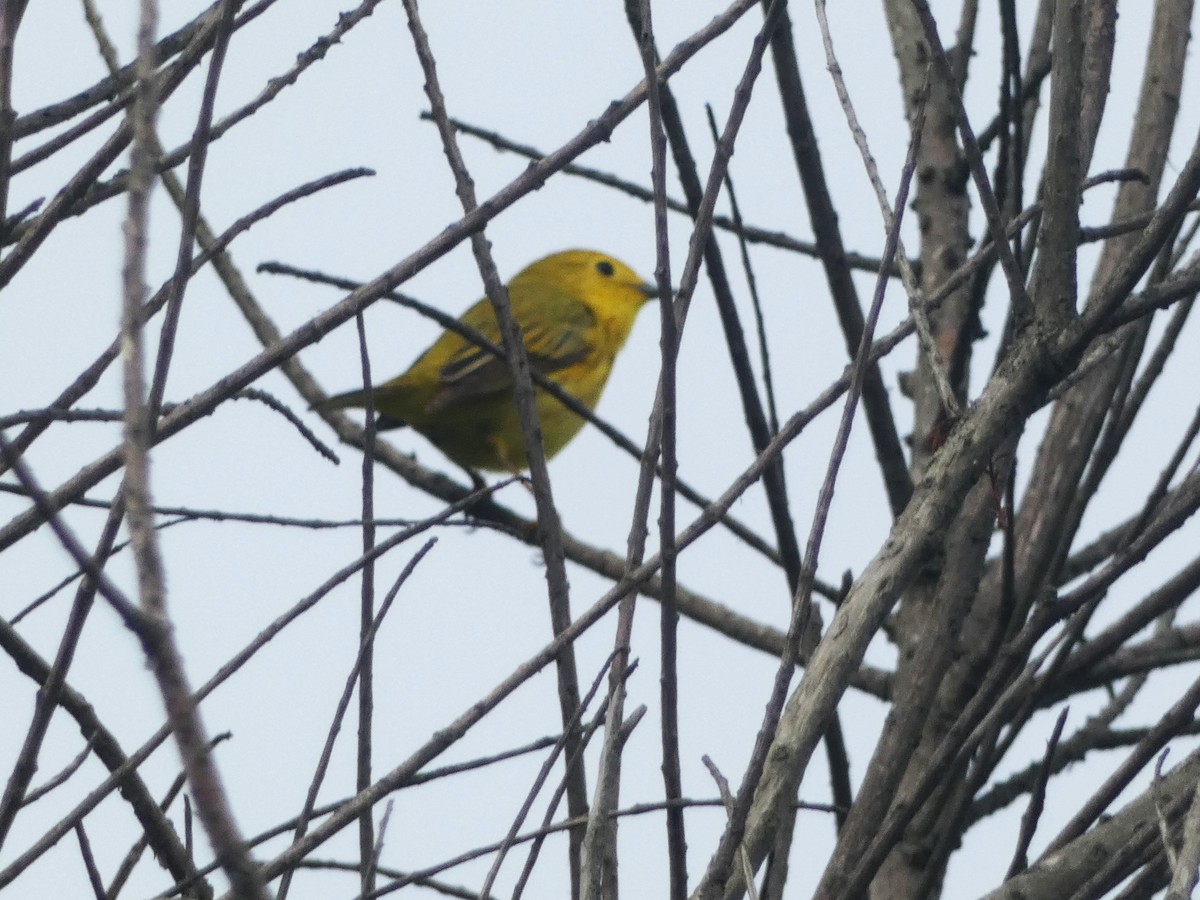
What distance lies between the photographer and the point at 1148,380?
2713 mm

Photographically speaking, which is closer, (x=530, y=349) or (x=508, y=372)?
(x=508, y=372)

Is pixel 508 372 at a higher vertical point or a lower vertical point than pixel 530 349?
lower

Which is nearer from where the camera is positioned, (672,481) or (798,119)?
(672,481)

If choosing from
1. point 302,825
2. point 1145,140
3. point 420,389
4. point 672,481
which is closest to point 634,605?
point 672,481

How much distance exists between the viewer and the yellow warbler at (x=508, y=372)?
6.54 meters

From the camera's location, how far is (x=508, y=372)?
574 cm

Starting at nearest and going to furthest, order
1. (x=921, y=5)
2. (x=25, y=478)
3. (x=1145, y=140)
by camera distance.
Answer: (x=25, y=478)
(x=921, y=5)
(x=1145, y=140)

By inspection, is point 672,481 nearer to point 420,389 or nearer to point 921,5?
point 921,5

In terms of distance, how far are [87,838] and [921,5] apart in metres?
1.41

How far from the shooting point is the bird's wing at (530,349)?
649 cm

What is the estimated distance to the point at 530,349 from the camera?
24.6 ft

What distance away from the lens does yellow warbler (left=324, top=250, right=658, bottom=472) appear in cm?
654

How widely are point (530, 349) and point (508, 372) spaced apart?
1.77 m

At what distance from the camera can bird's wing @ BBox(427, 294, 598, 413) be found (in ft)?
21.3
